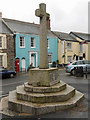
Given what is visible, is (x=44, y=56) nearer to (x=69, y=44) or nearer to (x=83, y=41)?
(x=69, y=44)

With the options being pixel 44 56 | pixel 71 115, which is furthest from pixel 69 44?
pixel 71 115

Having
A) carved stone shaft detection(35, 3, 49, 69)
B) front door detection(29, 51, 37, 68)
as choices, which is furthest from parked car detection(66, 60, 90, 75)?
carved stone shaft detection(35, 3, 49, 69)

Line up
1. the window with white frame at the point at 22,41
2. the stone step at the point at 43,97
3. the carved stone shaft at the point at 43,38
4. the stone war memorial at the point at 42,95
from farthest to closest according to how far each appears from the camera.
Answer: the window with white frame at the point at 22,41
the carved stone shaft at the point at 43,38
the stone step at the point at 43,97
the stone war memorial at the point at 42,95

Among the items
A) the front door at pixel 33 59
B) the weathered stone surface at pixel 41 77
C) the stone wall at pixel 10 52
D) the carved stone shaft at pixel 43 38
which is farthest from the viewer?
the front door at pixel 33 59

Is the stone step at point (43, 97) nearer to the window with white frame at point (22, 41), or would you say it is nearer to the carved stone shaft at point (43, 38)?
the carved stone shaft at point (43, 38)

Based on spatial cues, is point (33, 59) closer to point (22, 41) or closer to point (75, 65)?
point (22, 41)

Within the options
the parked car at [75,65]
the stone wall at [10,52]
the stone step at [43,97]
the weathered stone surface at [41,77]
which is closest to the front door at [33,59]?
the stone wall at [10,52]

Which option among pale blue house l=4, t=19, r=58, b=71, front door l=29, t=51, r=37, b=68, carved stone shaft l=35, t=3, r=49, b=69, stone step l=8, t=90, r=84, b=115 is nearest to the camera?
stone step l=8, t=90, r=84, b=115

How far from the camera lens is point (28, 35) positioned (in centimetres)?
2481

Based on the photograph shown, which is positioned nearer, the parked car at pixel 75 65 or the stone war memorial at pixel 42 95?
the stone war memorial at pixel 42 95

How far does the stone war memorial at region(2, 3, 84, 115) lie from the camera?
17.9ft

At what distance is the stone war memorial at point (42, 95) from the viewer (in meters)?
5.47

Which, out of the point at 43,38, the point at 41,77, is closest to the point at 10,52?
the point at 43,38

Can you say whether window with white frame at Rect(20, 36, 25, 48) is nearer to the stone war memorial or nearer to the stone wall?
the stone wall
